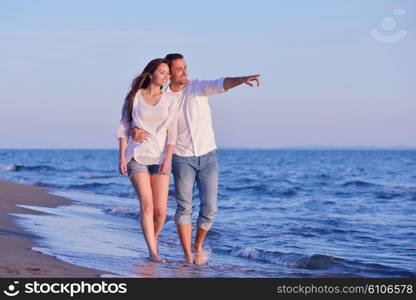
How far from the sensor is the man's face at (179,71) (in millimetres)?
6375

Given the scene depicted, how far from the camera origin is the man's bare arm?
5.94 meters

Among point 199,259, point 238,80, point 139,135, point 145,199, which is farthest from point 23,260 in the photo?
point 238,80

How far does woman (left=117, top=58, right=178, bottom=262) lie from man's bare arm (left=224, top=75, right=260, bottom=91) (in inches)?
21.6

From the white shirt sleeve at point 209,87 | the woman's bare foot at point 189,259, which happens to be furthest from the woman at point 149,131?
the woman's bare foot at point 189,259

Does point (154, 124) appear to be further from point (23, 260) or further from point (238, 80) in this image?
point (23, 260)

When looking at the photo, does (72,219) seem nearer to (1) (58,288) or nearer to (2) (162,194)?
(2) (162,194)

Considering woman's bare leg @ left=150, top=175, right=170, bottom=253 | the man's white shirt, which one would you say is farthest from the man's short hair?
Result: woman's bare leg @ left=150, top=175, right=170, bottom=253

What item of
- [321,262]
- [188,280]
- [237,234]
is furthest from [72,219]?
[188,280]

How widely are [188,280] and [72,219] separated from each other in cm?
571

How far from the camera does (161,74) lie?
20.7ft

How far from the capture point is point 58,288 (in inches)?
194

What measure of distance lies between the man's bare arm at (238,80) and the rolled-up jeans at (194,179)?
0.76m

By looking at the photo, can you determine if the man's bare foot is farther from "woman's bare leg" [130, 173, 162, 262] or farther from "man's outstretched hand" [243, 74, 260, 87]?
"man's outstretched hand" [243, 74, 260, 87]

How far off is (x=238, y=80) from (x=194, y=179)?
117 centimetres
